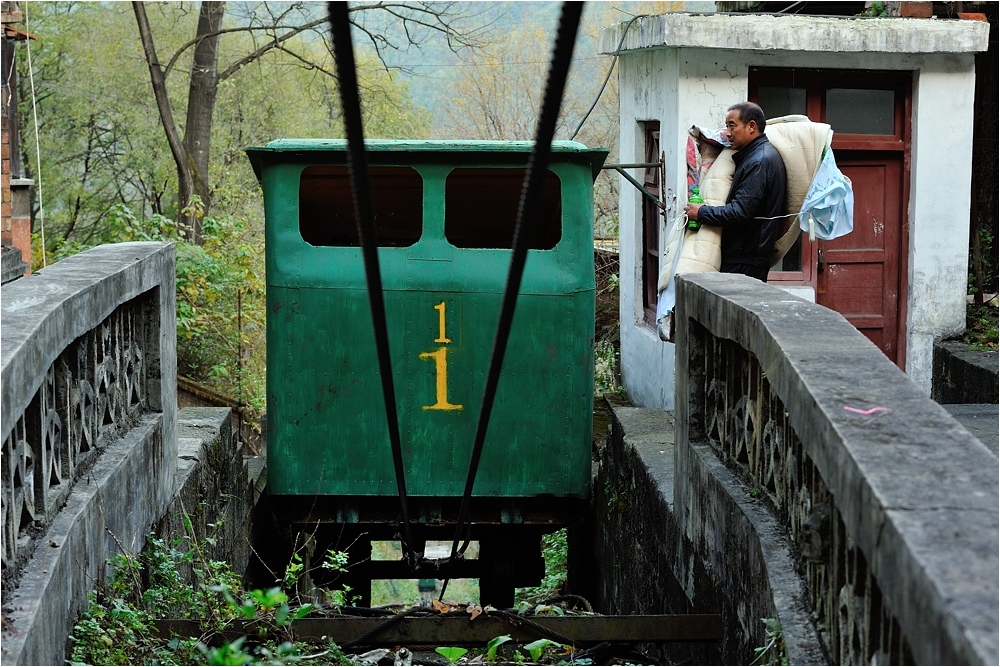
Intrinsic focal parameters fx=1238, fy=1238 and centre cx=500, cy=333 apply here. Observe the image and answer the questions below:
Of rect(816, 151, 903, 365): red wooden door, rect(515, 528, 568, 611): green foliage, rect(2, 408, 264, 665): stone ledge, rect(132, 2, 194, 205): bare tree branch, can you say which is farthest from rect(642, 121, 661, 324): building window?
rect(132, 2, 194, 205): bare tree branch

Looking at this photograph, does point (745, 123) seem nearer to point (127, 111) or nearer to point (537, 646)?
point (537, 646)

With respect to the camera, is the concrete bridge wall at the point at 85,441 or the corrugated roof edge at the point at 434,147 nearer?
the concrete bridge wall at the point at 85,441

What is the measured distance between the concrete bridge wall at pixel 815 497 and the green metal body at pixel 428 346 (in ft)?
3.65

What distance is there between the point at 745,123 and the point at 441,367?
1.97 m

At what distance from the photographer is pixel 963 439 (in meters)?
2.66

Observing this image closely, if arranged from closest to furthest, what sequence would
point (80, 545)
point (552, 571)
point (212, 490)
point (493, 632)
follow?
point (80, 545) < point (493, 632) < point (212, 490) < point (552, 571)

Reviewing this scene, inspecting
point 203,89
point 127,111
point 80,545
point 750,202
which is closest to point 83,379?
point 80,545

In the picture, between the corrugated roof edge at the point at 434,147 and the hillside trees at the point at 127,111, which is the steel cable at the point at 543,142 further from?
the hillside trees at the point at 127,111

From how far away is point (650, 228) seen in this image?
32.1 feet

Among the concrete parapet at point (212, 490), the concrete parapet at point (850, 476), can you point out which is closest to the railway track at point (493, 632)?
the concrete parapet at point (850, 476)

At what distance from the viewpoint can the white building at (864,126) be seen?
27.8ft

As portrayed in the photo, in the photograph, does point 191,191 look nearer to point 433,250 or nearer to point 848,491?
point 433,250

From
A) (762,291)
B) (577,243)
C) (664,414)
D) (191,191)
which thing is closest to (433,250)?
(577,243)

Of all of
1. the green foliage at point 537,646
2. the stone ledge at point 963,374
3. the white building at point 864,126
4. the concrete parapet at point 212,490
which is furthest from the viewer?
the white building at point 864,126
